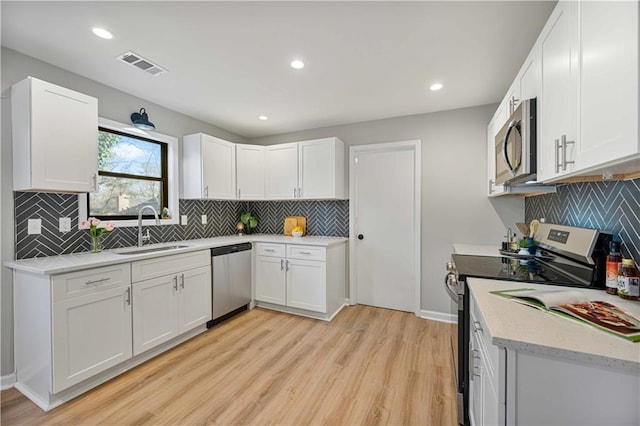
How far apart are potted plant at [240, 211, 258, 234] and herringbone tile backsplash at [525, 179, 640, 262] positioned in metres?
3.56

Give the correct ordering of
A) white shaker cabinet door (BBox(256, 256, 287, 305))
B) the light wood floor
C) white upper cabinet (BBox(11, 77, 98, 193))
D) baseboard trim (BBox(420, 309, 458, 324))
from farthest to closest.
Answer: white shaker cabinet door (BBox(256, 256, 287, 305)) < baseboard trim (BBox(420, 309, 458, 324)) < white upper cabinet (BBox(11, 77, 98, 193)) < the light wood floor

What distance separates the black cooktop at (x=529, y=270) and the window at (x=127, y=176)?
10.5ft

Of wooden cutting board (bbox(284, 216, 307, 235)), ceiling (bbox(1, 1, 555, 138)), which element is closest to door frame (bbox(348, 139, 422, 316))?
ceiling (bbox(1, 1, 555, 138))

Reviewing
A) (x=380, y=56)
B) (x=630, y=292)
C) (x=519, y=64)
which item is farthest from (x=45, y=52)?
(x=630, y=292)

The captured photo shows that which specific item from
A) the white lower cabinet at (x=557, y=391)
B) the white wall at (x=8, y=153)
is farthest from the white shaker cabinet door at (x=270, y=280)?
the white lower cabinet at (x=557, y=391)

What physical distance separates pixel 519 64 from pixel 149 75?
3.16 m

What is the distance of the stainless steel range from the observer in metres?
1.38

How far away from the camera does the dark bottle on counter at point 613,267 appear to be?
1.21m

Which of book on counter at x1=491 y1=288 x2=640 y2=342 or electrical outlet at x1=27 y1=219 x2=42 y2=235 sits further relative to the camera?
electrical outlet at x1=27 y1=219 x2=42 y2=235

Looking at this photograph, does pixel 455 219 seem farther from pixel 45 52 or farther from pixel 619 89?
pixel 45 52

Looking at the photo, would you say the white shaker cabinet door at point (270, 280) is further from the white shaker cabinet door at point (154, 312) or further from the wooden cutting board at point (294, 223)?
the white shaker cabinet door at point (154, 312)

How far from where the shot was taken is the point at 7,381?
1929 millimetres

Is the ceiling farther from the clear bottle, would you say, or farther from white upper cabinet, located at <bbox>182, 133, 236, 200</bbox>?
the clear bottle

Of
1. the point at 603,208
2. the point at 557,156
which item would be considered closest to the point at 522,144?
the point at 557,156
